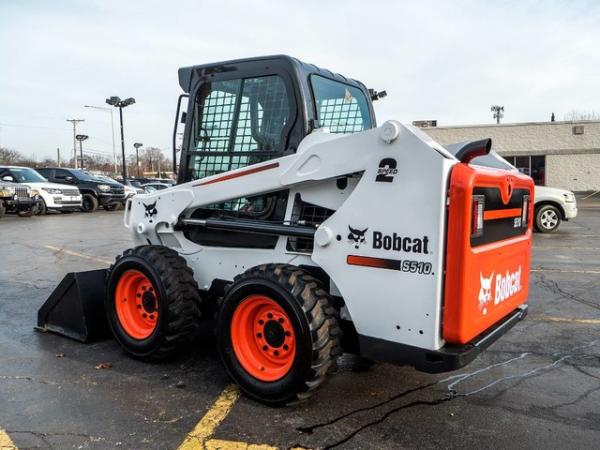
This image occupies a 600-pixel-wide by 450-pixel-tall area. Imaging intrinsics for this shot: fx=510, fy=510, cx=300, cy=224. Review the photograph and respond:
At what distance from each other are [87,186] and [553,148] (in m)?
26.3

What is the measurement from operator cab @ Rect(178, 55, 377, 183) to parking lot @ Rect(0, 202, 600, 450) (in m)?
1.81

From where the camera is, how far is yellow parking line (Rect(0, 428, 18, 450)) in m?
3.01

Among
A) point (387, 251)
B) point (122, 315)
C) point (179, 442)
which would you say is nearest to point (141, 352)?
point (122, 315)

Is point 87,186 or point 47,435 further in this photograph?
point 87,186

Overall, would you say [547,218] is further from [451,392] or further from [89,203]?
[89,203]

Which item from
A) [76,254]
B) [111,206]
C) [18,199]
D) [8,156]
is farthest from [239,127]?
[8,156]

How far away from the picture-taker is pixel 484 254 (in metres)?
3.20

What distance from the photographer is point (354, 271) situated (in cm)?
333

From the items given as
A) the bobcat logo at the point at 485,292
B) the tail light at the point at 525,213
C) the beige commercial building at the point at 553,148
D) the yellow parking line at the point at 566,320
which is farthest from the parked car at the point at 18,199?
the beige commercial building at the point at 553,148

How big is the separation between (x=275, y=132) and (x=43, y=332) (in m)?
3.27

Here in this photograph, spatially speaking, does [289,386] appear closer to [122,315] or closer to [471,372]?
[471,372]

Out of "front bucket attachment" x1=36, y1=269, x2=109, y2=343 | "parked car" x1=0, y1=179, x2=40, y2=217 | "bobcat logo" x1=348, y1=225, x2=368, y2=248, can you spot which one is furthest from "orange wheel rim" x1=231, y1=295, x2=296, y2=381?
"parked car" x1=0, y1=179, x2=40, y2=217

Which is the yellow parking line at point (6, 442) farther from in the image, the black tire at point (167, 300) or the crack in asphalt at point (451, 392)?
the crack in asphalt at point (451, 392)

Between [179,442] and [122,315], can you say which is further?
[122,315]
